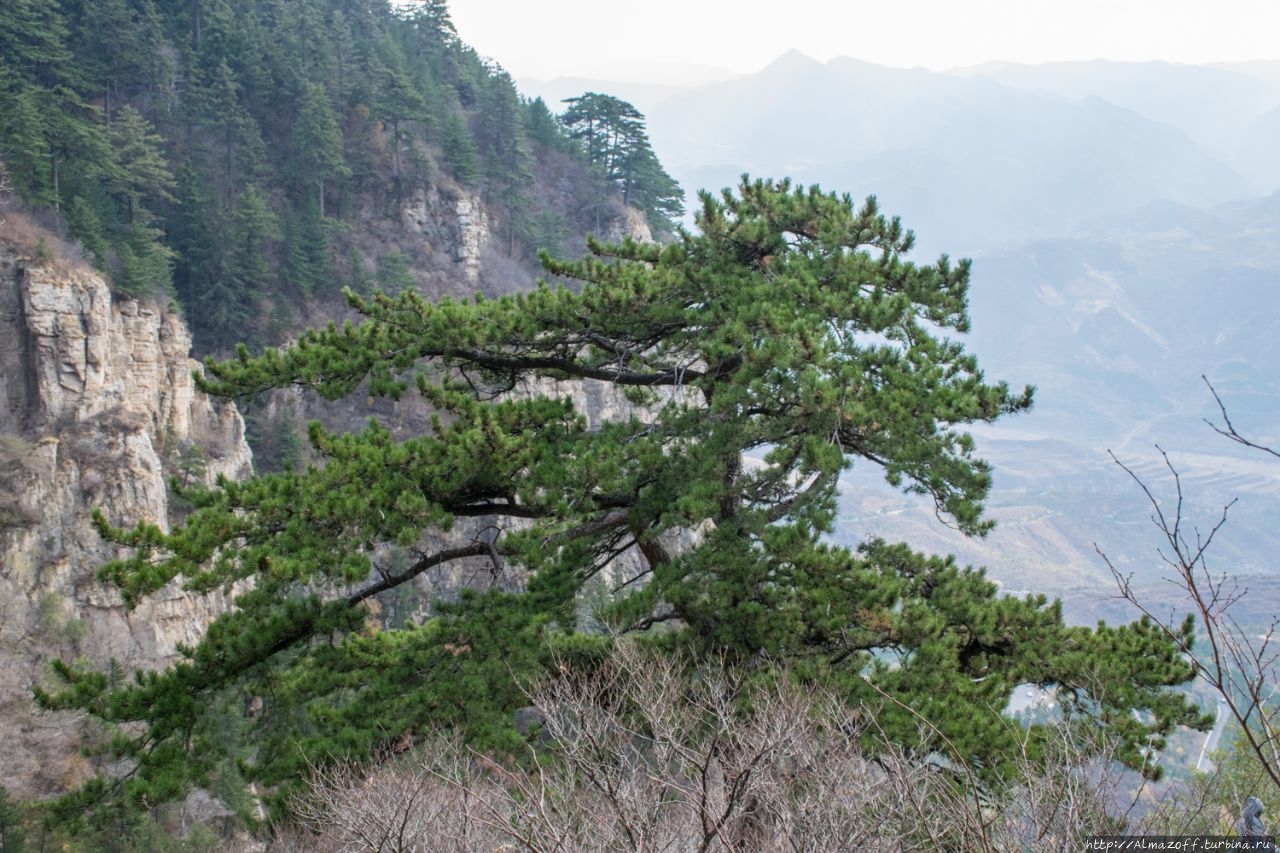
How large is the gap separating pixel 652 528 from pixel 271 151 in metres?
35.8

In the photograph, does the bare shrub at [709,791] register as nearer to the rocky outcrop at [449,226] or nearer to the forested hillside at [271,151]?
the forested hillside at [271,151]

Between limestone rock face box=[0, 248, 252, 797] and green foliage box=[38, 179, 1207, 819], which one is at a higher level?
green foliage box=[38, 179, 1207, 819]

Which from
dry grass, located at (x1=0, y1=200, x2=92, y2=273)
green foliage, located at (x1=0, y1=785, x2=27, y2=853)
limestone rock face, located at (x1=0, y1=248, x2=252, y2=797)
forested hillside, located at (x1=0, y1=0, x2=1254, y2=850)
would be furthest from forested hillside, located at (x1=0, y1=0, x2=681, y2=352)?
forested hillside, located at (x1=0, y1=0, x2=1254, y2=850)

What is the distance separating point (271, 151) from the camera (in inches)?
1506

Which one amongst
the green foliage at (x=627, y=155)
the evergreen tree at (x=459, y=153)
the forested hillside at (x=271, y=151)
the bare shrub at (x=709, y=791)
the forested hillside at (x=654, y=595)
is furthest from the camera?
the green foliage at (x=627, y=155)

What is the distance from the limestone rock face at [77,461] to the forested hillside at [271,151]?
2260 mm

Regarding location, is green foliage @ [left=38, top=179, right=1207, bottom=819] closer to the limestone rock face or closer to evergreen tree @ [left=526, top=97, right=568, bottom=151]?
the limestone rock face

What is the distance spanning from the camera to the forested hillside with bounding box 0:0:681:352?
90.1 feet

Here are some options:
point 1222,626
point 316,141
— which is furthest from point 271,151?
point 1222,626

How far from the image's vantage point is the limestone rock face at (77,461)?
69.2 ft

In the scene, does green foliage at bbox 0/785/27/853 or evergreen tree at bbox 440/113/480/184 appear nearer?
green foliage at bbox 0/785/27/853

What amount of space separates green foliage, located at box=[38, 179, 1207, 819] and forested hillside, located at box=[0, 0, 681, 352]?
21907 mm

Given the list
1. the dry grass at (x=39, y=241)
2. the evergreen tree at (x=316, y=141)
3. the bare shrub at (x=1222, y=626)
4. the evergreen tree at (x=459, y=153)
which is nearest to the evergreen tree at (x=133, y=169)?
the dry grass at (x=39, y=241)

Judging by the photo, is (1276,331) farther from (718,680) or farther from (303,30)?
(718,680)
